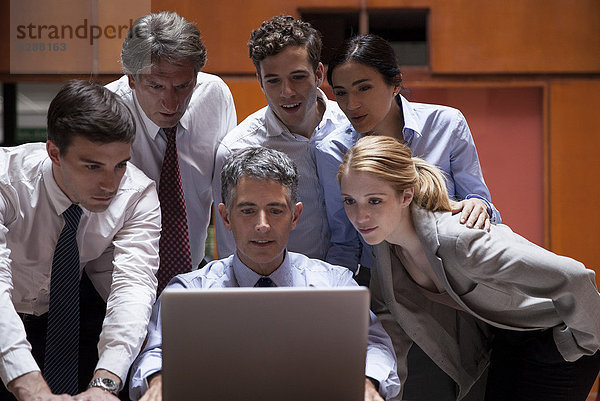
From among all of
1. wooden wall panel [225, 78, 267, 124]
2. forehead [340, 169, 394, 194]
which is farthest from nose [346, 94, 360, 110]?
wooden wall panel [225, 78, 267, 124]

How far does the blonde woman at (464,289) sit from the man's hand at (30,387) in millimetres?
926

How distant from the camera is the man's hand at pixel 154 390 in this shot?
154 centimetres

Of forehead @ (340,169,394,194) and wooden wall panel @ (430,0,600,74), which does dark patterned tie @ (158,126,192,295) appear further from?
wooden wall panel @ (430,0,600,74)

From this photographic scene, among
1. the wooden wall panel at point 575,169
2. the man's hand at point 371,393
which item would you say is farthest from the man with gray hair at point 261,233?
the wooden wall panel at point 575,169

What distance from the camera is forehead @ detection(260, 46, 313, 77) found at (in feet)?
7.38

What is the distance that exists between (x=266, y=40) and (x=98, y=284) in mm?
957

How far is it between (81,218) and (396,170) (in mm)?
918

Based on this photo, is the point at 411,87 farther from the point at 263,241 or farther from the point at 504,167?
the point at 263,241

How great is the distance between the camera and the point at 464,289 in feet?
6.42

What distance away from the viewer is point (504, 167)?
4371 millimetres

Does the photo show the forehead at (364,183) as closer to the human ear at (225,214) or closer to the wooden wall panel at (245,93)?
the human ear at (225,214)

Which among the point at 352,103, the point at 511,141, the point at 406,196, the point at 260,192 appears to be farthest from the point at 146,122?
the point at 511,141

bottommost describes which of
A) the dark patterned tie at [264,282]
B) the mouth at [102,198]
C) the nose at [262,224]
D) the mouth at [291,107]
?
the dark patterned tie at [264,282]

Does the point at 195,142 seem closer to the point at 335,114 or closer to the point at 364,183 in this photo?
the point at 335,114
